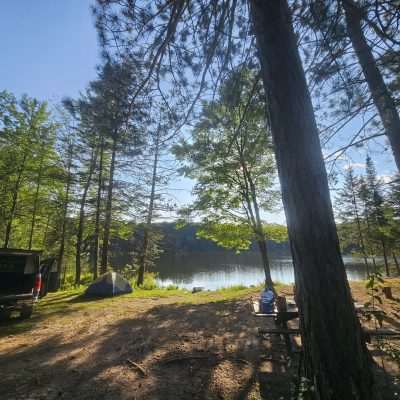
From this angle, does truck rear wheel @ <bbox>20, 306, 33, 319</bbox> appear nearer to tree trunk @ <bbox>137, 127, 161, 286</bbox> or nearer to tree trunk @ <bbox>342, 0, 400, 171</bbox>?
tree trunk @ <bbox>137, 127, 161, 286</bbox>

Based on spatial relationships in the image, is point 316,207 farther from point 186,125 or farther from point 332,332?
point 186,125

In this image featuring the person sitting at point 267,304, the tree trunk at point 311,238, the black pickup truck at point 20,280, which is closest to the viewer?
the tree trunk at point 311,238

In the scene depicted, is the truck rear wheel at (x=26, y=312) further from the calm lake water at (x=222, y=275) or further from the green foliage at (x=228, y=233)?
the calm lake water at (x=222, y=275)

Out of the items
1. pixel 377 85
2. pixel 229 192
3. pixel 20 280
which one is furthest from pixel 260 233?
pixel 20 280

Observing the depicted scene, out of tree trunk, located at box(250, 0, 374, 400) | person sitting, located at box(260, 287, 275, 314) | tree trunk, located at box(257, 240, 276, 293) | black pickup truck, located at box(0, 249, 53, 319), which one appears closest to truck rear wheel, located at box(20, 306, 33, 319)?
black pickup truck, located at box(0, 249, 53, 319)

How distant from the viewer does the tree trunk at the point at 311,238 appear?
5.82ft

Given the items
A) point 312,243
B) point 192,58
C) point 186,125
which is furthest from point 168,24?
point 312,243

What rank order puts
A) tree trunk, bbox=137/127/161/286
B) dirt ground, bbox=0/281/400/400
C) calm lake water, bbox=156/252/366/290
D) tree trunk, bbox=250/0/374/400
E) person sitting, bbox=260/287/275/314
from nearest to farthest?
tree trunk, bbox=250/0/374/400 < dirt ground, bbox=0/281/400/400 < person sitting, bbox=260/287/275/314 < tree trunk, bbox=137/127/161/286 < calm lake water, bbox=156/252/366/290

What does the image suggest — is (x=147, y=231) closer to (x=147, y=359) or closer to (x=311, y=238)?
(x=147, y=359)

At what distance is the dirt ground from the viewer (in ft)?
8.24

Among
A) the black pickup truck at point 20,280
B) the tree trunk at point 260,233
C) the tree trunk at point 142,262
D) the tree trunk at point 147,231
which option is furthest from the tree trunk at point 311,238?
the tree trunk at point 142,262

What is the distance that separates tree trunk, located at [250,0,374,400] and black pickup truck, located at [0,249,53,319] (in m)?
5.65

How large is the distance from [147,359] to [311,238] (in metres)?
2.91

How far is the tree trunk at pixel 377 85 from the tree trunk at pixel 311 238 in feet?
7.85
